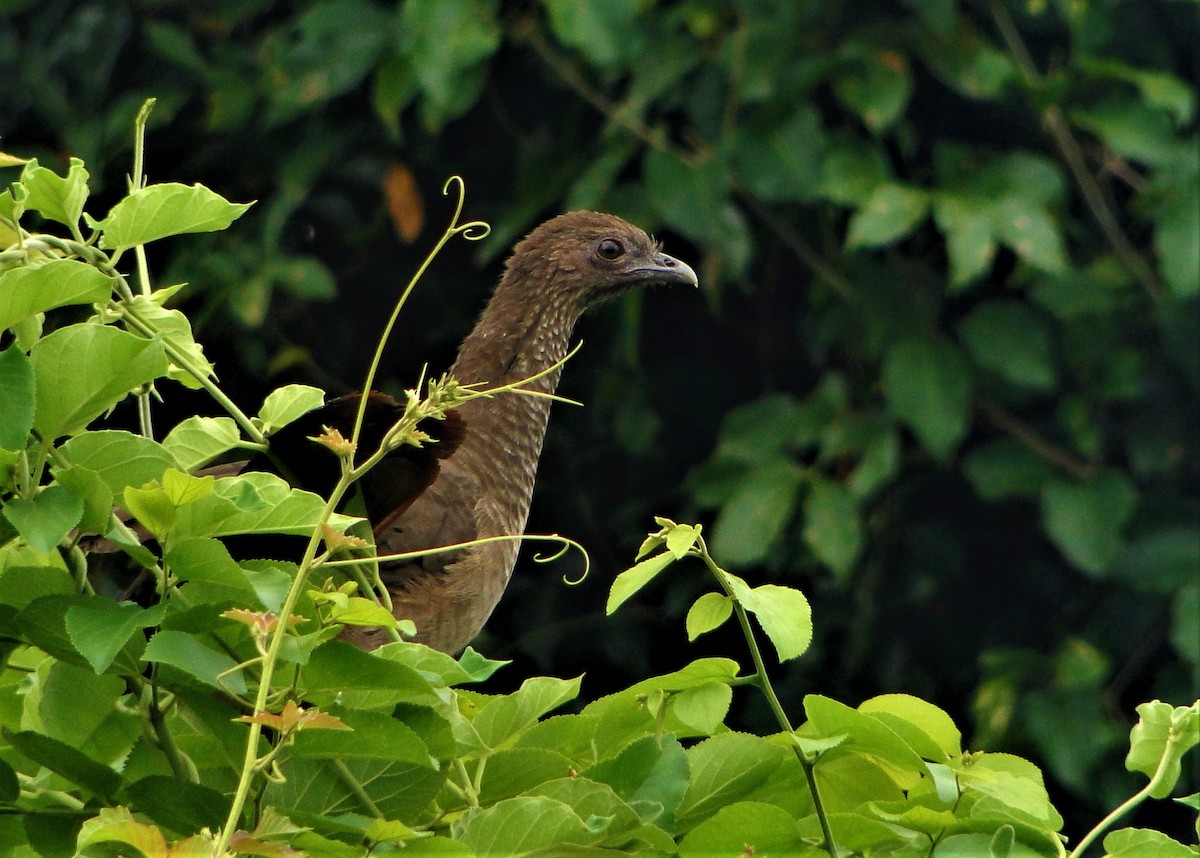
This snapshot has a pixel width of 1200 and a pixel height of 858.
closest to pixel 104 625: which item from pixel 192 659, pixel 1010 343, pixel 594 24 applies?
pixel 192 659

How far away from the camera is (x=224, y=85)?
12.1 feet

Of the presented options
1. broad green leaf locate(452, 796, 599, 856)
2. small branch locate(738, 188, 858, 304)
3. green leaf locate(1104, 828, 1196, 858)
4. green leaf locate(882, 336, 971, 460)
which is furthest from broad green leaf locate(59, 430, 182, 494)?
small branch locate(738, 188, 858, 304)

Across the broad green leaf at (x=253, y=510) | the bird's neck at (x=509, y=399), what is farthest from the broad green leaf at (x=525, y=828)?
the bird's neck at (x=509, y=399)

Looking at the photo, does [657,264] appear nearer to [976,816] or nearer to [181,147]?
[976,816]

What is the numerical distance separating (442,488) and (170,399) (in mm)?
1004

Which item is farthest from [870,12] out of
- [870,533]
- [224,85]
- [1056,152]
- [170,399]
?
[170,399]

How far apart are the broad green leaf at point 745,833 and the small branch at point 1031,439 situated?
112 inches

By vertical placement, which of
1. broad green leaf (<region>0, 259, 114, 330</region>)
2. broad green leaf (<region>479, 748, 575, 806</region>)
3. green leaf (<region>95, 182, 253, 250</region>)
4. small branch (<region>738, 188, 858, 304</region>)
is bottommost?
small branch (<region>738, 188, 858, 304</region>)

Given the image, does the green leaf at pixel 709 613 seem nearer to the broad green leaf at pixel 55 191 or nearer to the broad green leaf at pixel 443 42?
the broad green leaf at pixel 55 191

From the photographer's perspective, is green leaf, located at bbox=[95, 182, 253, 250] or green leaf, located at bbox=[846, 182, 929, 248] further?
green leaf, located at bbox=[846, 182, 929, 248]

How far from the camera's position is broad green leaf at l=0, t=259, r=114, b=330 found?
752mm

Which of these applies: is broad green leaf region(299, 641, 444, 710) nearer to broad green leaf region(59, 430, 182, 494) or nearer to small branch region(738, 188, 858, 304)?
broad green leaf region(59, 430, 182, 494)

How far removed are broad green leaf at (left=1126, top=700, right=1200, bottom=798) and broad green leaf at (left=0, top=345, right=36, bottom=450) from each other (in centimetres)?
55

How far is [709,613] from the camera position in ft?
2.74
